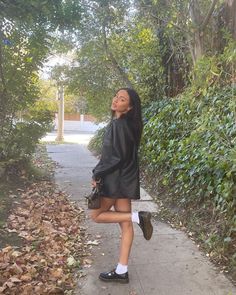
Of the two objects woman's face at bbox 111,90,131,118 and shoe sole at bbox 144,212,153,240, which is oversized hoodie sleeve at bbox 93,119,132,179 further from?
shoe sole at bbox 144,212,153,240

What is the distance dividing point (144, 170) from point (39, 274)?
451 cm

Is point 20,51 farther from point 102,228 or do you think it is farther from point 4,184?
point 102,228

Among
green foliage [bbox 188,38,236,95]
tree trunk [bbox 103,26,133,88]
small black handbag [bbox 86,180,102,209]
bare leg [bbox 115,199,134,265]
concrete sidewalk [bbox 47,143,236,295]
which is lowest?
concrete sidewalk [bbox 47,143,236,295]

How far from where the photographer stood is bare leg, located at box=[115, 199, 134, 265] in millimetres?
3514

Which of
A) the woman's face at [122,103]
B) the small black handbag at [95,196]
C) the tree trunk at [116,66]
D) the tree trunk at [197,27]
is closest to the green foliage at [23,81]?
the tree trunk at [197,27]

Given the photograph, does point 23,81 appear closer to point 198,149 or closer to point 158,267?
point 198,149

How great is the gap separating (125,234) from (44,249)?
112cm

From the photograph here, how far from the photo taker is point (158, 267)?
3816 millimetres

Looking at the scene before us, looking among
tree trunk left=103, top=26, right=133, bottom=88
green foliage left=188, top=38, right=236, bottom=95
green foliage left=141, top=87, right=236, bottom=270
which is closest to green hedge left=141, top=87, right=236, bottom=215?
green foliage left=141, top=87, right=236, bottom=270

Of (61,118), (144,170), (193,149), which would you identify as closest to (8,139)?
(144,170)

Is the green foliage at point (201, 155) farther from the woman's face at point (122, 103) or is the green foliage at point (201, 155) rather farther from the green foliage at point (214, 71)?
the woman's face at point (122, 103)

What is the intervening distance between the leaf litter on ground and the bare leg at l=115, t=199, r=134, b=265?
0.49 meters

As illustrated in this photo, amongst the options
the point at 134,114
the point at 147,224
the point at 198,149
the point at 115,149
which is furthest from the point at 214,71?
the point at 147,224

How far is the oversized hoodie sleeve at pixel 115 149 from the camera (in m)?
3.41
